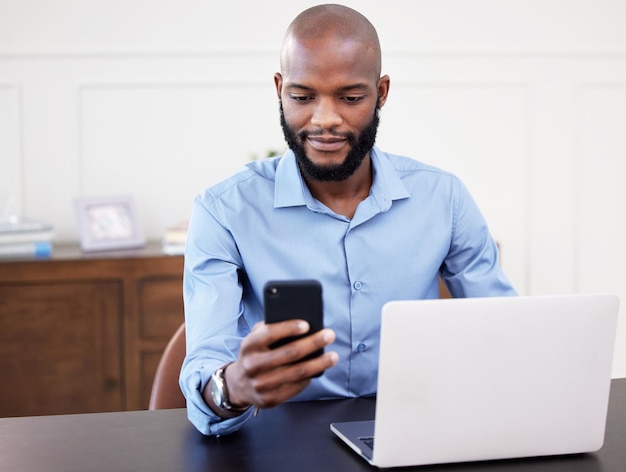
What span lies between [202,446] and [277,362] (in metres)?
0.22

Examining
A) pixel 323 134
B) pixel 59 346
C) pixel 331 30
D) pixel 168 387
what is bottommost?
pixel 59 346

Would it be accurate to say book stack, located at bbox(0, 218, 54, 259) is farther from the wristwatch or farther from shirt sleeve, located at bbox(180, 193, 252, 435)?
the wristwatch

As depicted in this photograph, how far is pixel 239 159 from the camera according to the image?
127 inches

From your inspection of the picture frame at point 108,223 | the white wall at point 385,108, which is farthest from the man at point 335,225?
the white wall at point 385,108

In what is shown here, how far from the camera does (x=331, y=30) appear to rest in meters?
1.52

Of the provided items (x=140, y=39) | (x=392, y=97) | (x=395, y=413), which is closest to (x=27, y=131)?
(x=140, y=39)

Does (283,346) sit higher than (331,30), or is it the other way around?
(331,30)

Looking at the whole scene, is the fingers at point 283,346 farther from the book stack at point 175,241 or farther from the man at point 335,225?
the book stack at point 175,241

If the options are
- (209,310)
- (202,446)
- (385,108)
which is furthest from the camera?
(385,108)

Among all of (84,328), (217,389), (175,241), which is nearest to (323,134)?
(217,389)

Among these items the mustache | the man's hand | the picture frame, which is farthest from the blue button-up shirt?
the picture frame

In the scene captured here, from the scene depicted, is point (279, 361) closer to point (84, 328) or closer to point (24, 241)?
point (84, 328)

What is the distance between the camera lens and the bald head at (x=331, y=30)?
152 centimetres

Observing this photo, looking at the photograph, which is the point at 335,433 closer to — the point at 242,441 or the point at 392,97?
the point at 242,441
